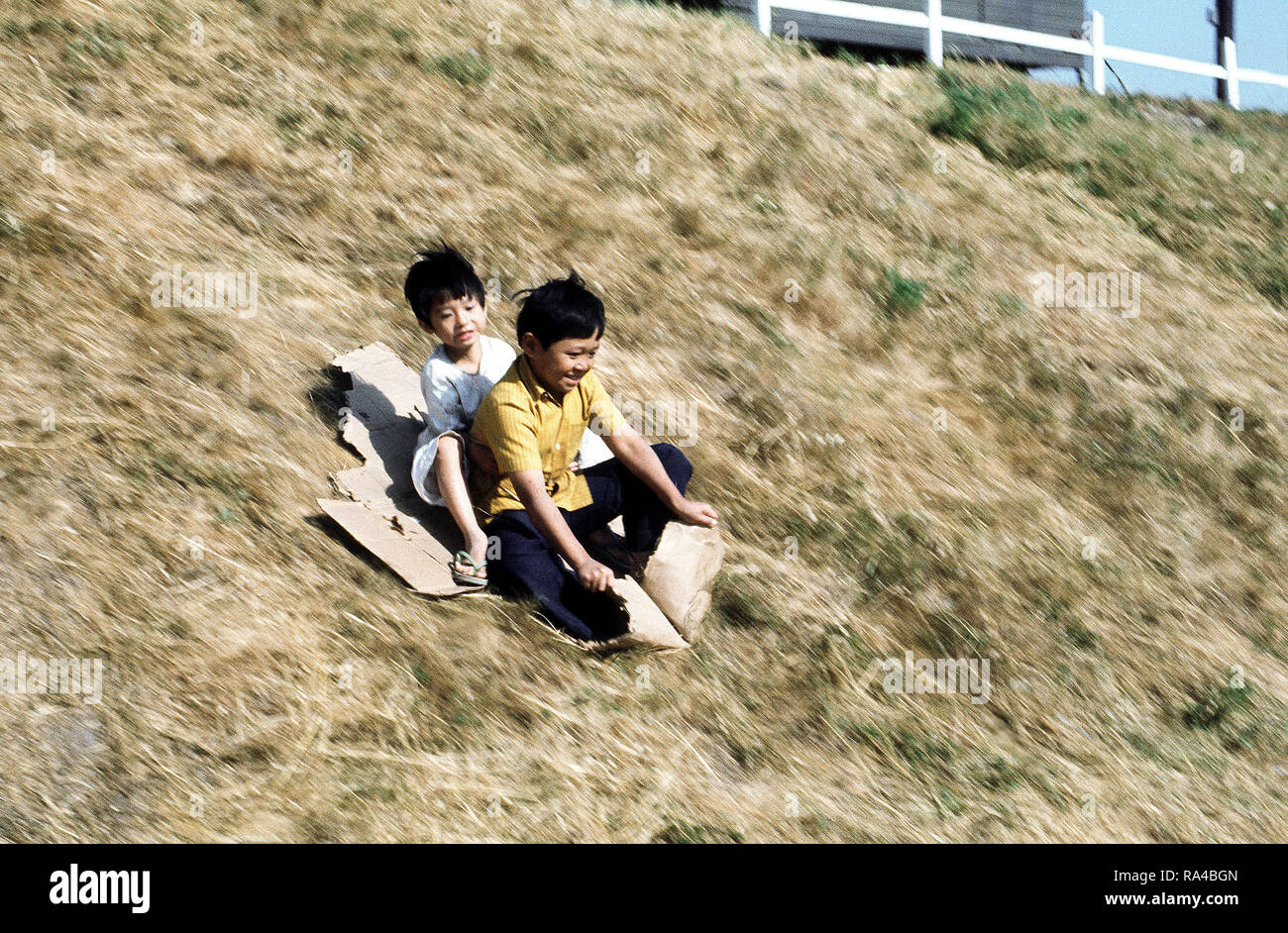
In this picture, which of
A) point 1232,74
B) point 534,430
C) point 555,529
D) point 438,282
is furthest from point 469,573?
point 1232,74

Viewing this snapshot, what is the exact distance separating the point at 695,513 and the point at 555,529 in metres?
0.62

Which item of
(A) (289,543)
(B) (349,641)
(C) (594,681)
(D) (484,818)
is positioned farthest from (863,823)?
(A) (289,543)

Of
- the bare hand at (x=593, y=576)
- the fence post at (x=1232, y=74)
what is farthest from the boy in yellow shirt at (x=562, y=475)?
the fence post at (x=1232, y=74)

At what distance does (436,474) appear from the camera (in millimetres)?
4418

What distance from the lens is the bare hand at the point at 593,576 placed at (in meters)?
4.08

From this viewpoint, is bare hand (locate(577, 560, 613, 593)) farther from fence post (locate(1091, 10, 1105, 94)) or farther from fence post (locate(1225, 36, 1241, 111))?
fence post (locate(1225, 36, 1241, 111))

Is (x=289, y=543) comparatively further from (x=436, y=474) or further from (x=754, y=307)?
(x=754, y=307)

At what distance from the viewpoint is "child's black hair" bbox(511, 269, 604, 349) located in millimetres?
4156

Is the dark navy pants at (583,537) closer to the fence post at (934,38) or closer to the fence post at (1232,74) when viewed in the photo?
the fence post at (934,38)

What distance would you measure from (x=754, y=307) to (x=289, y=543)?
3452 millimetres

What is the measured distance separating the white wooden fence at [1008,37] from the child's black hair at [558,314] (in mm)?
7406

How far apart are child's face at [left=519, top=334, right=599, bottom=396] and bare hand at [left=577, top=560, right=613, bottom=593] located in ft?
2.25

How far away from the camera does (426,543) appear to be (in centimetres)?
450

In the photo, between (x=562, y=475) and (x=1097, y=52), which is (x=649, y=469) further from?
(x=1097, y=52)
